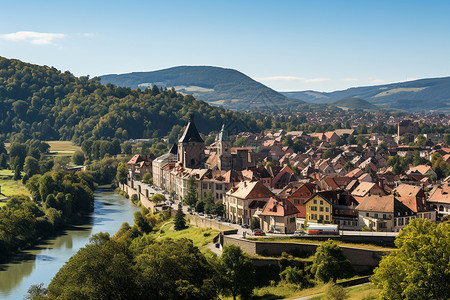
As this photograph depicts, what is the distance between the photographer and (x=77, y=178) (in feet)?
341

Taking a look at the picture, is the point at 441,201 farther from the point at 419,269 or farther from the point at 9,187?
the point at 9,187

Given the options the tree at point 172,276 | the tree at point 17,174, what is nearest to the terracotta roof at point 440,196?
the tree at point 172,276

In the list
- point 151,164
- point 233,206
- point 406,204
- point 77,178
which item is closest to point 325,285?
point 406,204

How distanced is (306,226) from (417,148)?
9212cm

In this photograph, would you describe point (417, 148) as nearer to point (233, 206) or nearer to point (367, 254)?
point (233, 206)

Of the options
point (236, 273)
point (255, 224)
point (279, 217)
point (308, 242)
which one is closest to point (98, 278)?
point (236, 273)

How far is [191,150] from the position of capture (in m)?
102

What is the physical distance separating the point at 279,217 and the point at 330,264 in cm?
1418

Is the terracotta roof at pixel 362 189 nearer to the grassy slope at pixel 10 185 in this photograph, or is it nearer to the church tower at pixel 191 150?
the church tower at pixel 191 150

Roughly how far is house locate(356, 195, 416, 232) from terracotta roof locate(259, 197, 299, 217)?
6396 millimetres

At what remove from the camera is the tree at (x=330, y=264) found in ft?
150

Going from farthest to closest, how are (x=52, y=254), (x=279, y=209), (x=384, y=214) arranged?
(x=52, y=254), (x=279, y=209), (x=384, y=214)

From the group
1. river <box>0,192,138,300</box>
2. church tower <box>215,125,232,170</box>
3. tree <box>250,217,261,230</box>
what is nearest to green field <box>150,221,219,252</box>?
tree <box>250,217,261,230</box>

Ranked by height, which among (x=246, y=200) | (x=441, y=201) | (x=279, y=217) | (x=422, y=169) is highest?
(x=246, y=200)
